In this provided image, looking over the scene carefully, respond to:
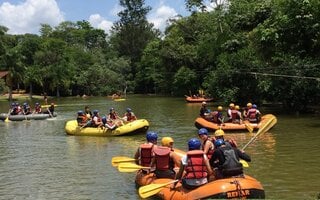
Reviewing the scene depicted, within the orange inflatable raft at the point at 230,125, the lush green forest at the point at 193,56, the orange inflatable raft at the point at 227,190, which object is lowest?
the orange inflatable raft at the point at 227,190

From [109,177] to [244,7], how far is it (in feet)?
96.8

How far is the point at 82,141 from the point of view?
69.6 feet

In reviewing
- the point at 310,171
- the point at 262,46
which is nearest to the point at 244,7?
the point at 262,46

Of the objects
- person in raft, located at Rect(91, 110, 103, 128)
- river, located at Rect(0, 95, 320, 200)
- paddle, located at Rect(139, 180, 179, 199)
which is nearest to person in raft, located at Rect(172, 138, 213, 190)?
paddle, located at Rect(139, 180, 179, 199)

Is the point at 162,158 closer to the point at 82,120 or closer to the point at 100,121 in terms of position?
the point at 100,121

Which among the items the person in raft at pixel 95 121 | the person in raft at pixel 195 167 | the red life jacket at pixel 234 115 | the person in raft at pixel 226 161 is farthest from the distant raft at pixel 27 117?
the person in raft at pixel 226 161

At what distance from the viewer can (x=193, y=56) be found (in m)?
61.7

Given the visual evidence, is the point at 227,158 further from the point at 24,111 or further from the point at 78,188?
the point at 24,111

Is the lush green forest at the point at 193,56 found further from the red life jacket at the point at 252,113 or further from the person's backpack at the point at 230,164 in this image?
the person's backpack at the point at 230,164

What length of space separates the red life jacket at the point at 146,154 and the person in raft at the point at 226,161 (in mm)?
2399

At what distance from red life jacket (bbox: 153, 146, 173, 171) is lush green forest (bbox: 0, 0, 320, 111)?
14.4 meters

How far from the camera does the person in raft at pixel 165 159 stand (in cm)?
1103

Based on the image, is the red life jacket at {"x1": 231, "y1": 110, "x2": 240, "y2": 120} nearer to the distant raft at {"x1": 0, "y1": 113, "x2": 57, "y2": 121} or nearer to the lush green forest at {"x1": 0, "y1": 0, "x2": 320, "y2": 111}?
the lush green forest at {"x1": 0, "y1": 0, "x2": 320, "y2": 111}

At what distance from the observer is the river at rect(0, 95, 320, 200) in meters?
12.1
